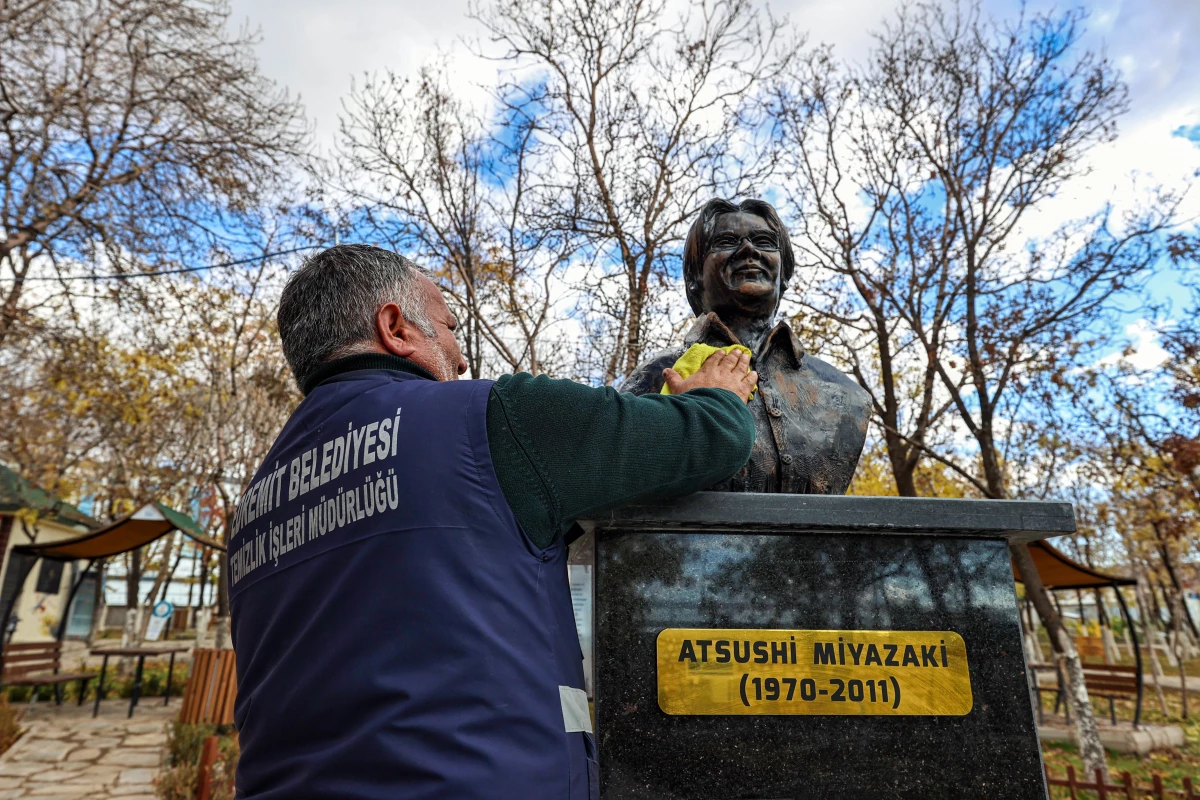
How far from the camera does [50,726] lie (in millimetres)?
10297

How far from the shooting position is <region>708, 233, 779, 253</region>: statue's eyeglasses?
245 cm

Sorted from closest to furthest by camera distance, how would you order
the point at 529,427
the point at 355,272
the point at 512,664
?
the point at 512,664, the point at 529,427, the point at 355,272

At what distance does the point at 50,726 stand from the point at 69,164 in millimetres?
7201

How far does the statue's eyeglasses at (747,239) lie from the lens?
2451 mm

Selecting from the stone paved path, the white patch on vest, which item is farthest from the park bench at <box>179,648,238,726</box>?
the white patch on vest

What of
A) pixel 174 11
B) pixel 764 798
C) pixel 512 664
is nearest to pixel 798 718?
pixel 764 798

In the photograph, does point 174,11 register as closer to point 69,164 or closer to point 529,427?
point 69,164

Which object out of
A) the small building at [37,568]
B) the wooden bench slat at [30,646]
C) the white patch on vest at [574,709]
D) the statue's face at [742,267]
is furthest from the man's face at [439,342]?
the wooden bench slat at [30,646]

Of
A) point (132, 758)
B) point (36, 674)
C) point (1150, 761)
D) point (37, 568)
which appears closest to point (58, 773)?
point (132, 758)

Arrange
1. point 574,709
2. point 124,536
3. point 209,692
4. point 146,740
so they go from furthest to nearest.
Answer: point 124,536 < point 209,692 < point 146,740 < point 574,709

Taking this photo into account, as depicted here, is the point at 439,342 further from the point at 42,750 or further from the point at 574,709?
the point at 42,750

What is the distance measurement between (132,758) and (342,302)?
9.60 m

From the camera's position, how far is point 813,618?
5.48 feet

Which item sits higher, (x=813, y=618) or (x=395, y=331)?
(x=395, y=331)
